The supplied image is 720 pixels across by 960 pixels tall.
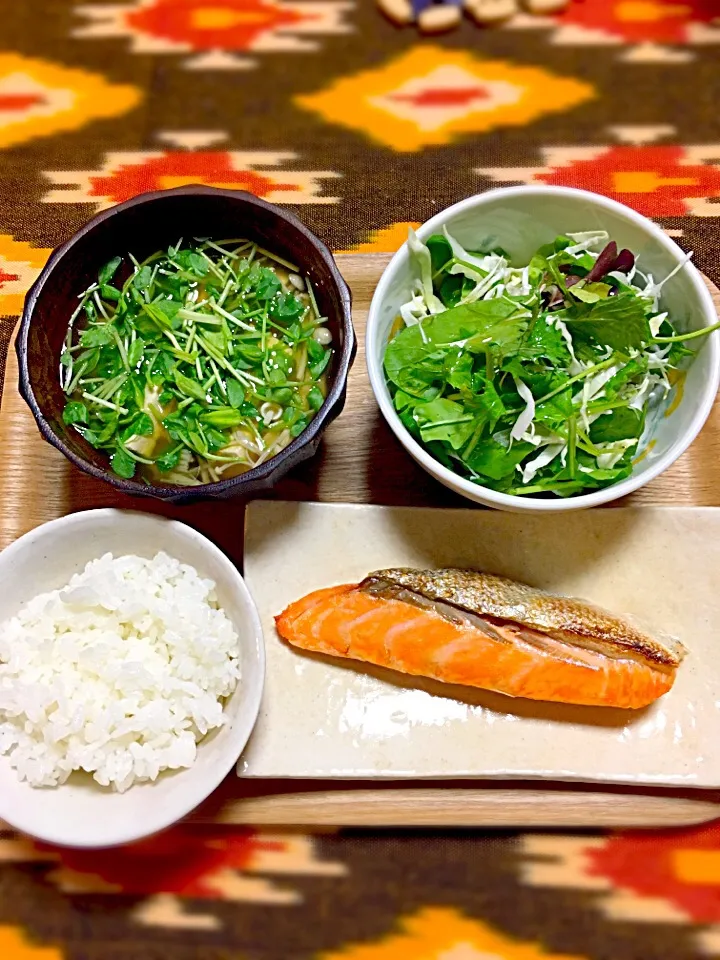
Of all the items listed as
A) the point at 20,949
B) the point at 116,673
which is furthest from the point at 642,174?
the point at 20,949

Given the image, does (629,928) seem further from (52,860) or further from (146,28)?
(146,28)

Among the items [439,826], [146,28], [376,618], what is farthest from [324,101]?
[439,826]

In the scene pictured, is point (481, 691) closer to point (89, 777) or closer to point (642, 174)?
point (89, 777)

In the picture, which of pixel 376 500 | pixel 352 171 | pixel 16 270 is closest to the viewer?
pixel 376 500

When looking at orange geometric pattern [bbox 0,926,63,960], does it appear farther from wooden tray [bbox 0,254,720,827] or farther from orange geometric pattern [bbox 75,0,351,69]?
orange geometric pattern [bbox 75,0,351,69]

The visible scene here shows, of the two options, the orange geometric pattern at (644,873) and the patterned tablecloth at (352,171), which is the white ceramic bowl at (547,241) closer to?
the patterned tablecloth at (352,171)

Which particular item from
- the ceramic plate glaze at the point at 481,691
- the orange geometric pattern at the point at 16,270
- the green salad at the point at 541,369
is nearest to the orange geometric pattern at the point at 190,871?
the ceramic plate glaze at the point at 481,691
